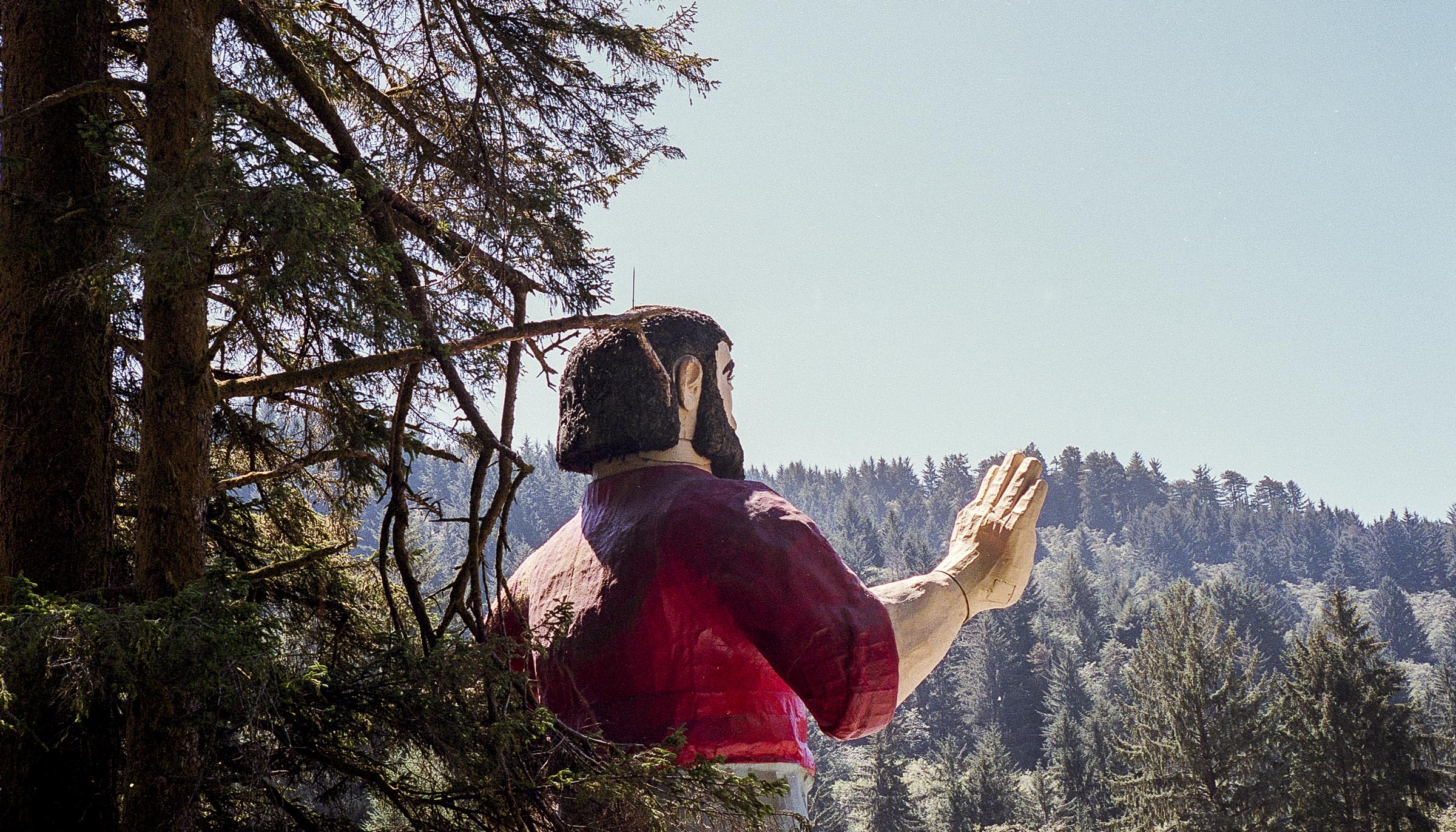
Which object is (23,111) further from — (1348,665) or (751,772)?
(1348,665)

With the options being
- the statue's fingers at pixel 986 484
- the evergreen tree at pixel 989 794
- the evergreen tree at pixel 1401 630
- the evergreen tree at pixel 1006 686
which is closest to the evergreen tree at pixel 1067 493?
the evergreen tree at pixel 1401 630

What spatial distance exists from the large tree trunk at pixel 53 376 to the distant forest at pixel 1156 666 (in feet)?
2.78

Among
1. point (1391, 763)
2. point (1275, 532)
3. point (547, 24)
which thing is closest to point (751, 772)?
point (547, 24)

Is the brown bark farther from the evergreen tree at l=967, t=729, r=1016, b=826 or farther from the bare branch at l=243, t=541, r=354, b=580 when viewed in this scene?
the evergreen tree at l=967, t=729, r=1016, b=826

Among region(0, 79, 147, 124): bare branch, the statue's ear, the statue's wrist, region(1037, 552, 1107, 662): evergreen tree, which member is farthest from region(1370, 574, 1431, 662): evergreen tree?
region(0, 79, 147, 124): bare branch

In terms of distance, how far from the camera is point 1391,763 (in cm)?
1748

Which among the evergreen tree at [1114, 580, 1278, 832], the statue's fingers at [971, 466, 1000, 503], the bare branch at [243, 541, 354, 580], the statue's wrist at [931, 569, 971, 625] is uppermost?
the statue's fingers at [971, 466, 1000, 503]

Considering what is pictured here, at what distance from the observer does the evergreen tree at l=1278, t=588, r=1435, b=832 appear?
17359 millimetres

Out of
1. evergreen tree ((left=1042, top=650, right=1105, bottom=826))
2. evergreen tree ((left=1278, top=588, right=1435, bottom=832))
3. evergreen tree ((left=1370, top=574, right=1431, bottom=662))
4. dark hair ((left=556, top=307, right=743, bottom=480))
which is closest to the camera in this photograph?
dark hair ((left=556, top=307, right=743, bottom=480))

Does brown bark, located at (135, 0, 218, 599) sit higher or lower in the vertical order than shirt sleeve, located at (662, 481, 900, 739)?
higher

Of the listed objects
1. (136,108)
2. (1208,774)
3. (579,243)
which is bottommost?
(1208,774)

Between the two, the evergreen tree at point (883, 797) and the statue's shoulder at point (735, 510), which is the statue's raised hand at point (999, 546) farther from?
the evergreen tree at point (883, 797)

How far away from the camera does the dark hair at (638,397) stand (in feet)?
11.8

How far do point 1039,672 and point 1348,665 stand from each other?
93.2 feet
